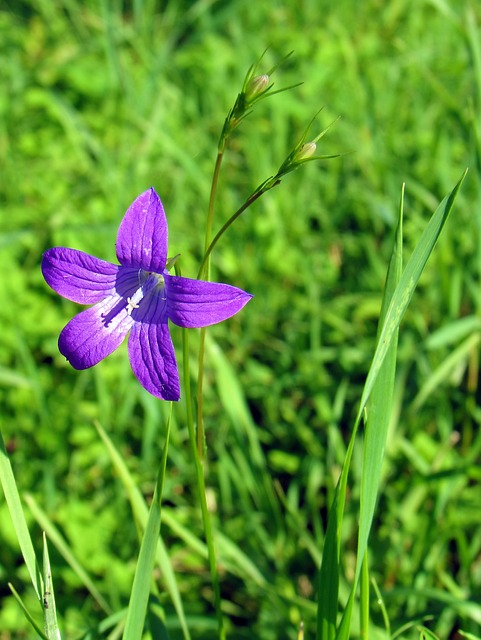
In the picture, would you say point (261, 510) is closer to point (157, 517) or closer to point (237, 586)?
point (237, 586)

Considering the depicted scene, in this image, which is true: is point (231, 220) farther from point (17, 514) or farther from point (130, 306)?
point (17, 514)

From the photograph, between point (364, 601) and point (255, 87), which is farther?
point (364, 601)

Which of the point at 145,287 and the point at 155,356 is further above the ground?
the point at 145,287

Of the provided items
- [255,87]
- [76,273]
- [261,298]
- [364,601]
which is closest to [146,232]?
[76,273]

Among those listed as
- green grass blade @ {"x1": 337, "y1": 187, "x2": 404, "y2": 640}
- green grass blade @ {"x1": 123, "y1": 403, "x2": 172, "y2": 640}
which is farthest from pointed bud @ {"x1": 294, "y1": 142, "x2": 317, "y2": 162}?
green grass blade @ {"x1": 123, "y1": 403, "x2": 172, "y2": 640}

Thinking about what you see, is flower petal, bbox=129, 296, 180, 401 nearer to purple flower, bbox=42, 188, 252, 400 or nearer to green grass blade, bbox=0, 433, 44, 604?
purple flower, bbox=42, 188, 252, 400
